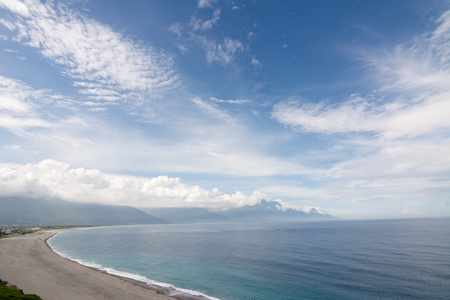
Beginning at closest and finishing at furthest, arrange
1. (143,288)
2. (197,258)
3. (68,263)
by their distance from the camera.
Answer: (143,288) < (68,263) < (197,258)

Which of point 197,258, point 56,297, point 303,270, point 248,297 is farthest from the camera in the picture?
point 197,258

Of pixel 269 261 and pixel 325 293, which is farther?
pixel 269 261

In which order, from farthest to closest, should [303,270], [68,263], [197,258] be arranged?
[197,258] < [68,263] < [303,270]

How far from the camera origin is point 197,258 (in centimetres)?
7600

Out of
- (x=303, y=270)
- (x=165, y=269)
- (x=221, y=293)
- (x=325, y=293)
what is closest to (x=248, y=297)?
(x=221, y=293)

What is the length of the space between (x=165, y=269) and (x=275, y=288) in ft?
104

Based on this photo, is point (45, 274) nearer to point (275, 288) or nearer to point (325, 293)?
point (275, 288)

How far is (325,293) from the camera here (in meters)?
41.9

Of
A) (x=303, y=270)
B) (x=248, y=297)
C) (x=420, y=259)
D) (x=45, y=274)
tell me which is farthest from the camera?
(x=420, y=259)

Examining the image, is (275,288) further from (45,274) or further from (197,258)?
(45,274)

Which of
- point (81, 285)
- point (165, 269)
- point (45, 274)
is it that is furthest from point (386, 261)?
point (45, 274)

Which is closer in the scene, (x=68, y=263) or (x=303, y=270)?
(x=303, y=270)

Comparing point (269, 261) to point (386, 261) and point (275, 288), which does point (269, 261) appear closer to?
point (275, 288)

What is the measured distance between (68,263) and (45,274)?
47.7 ft
